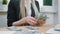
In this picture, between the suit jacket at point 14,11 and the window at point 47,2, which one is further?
the window at point 47,2

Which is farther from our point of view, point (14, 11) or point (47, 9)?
point (47, 9)

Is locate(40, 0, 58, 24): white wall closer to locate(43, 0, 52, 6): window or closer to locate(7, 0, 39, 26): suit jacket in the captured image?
locate(43, 0, 52, 6): window

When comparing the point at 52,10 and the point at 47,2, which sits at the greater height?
the point at 47,2

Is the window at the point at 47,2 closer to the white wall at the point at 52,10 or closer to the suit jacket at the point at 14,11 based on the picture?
the white wall at the point at 52,10

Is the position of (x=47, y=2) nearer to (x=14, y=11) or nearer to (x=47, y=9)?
(x=47, y=9)

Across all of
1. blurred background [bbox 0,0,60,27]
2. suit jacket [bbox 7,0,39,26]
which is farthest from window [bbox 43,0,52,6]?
suit jacket [bbox 7,0,39,26]

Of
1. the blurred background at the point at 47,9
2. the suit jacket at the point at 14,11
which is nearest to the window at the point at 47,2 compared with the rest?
the blurred background at the point at 47,9

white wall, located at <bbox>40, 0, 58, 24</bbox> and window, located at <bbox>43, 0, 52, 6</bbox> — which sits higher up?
window, located at <bbox>43, 0, 52, 6</bbox>

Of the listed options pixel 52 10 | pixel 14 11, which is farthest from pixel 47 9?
pixel 14 11

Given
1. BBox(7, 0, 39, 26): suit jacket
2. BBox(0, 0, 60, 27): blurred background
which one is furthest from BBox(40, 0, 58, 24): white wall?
BBox(7, 0, 39, 26): suit jacket

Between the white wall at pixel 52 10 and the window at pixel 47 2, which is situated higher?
the window at pixel 47 2

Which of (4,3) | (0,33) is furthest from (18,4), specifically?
(4,3)

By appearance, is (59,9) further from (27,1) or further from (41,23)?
(41,23)

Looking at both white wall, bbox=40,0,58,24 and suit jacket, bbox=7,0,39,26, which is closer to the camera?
suit jacket, bbox=7,0,39,26
